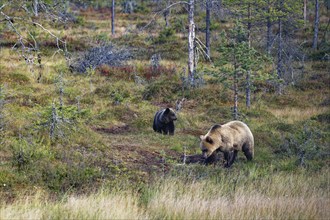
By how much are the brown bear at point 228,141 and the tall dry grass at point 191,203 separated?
240cm

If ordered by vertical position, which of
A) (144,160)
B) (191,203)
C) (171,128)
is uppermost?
(191,203)

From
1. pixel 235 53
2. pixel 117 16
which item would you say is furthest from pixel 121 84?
pixel 117 16

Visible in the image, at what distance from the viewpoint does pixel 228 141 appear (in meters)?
11.9

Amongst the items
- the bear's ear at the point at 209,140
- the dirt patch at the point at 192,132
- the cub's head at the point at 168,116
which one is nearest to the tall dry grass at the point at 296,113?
the dirt patch at the point at 192,132

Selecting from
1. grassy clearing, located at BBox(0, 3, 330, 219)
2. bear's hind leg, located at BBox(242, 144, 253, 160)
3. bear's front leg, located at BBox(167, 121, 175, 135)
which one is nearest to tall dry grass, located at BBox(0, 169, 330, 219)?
grassy clearing, located at BBox(0, 3, 330, 219)

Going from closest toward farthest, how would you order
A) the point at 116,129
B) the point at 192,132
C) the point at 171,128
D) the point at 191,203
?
the point at 191,203 < the point at 171,128 < the point at 116,129 < the point at 192,132

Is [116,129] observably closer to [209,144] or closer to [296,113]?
[209,144]

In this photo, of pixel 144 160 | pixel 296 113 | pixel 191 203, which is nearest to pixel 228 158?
pixel 144 160

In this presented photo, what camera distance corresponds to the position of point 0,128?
11.5 m

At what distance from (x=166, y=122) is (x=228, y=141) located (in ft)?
11.7

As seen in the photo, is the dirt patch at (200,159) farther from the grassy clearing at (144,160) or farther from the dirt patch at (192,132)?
the dirt patch at (192,132)

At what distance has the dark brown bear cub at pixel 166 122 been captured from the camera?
1508cm

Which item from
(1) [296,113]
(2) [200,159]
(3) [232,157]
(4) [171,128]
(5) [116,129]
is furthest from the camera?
(1) [296,113]

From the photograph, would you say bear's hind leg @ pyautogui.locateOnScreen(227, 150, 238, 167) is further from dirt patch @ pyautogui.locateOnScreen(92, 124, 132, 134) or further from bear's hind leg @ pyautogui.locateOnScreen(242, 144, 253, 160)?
dirt patch @ pyautogui.locateOnScreen(92, 124, 132, 134)
